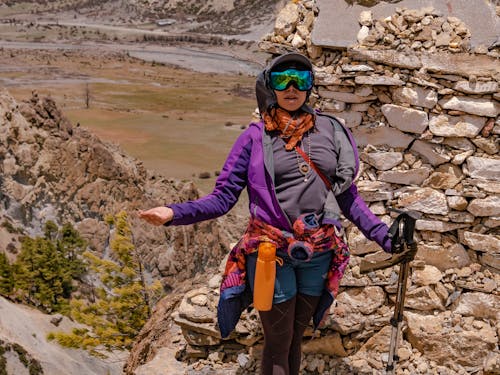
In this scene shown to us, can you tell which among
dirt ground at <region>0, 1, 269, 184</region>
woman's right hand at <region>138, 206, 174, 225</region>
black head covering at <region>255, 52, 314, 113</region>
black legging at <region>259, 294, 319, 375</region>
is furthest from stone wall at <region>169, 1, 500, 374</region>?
dirt ground at <region>0, 1, 269, 184</region>

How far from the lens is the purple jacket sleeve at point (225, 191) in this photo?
3.87m

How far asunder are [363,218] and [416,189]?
1.35 m

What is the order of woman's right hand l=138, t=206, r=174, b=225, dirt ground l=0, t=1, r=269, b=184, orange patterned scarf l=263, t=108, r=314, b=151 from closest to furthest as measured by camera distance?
woman's right hand l=138, t=206, r=174, b=225 < orange patterned scarf l=263, t=108, r=314, b=151 < dirt ground l=0, t=1, r=269, b=184

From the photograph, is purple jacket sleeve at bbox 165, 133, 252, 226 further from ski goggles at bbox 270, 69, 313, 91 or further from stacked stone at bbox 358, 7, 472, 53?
stacked stone at bbox 358, 7, 472, 53

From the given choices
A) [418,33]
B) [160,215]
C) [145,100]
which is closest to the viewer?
[160,215]

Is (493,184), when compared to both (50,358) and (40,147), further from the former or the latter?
(40,147)

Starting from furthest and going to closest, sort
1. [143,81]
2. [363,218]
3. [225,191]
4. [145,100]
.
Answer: [143,81] → [145,100] → [363,218] → [225,191]

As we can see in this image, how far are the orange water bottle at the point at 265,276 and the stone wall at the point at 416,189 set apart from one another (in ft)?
5.01

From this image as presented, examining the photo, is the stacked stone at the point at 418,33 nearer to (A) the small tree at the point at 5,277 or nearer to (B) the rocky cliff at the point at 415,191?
(B) the rocky cliff at the point at 415,191

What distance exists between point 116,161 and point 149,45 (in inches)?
4416

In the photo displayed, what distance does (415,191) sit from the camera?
527 centimetres

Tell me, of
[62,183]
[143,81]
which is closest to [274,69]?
[62,183]

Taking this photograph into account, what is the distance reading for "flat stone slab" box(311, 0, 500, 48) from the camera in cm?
496

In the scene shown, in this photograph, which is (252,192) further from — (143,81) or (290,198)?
(143,81)
